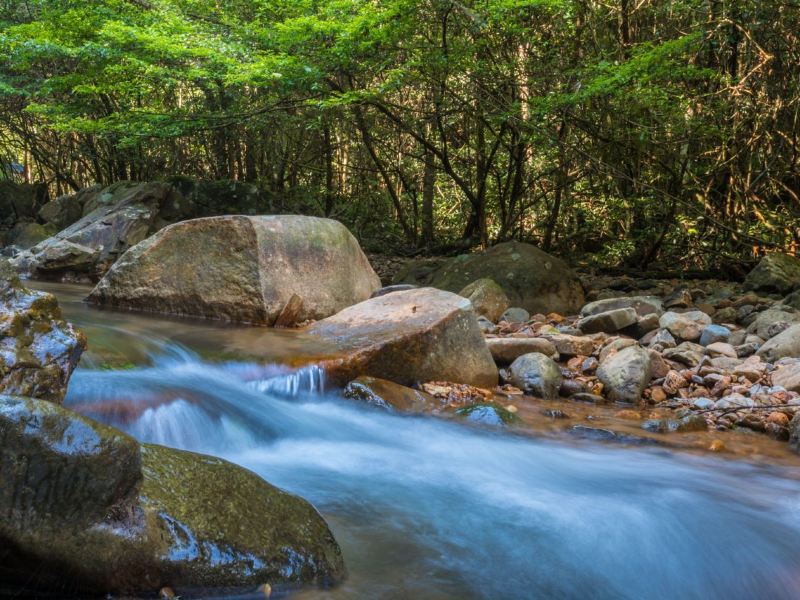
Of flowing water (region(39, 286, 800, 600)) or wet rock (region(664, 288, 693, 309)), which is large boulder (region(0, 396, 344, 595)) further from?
wet rock (region(664, 288, 693, 309))

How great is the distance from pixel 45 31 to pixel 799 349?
11.1 meters

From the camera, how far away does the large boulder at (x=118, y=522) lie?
1.94m

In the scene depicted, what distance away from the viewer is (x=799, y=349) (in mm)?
5781

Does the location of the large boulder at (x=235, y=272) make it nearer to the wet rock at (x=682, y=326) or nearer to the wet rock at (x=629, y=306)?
the wet rock at (x=629, y=306)

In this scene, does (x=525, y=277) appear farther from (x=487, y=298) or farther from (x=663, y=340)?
(x=663, y=340)

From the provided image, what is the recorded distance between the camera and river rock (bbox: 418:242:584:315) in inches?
333

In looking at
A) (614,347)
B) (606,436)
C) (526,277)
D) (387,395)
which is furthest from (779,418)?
(526,277)

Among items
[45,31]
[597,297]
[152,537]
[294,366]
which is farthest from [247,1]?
[152,537]

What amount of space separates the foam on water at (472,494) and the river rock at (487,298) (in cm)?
330

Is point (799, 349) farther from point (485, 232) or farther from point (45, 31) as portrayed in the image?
point (45, 31)

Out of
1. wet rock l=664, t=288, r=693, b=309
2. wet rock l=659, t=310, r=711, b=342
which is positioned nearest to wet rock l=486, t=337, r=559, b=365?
wet rock l=659, t=310, r=711, b=342

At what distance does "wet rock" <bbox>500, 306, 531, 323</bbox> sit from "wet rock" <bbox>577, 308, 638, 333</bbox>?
3.44 ft

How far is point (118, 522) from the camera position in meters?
2.06

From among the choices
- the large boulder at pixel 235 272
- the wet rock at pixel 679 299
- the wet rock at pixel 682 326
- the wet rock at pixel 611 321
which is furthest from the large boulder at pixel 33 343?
the wet rock at pixel 679 299
